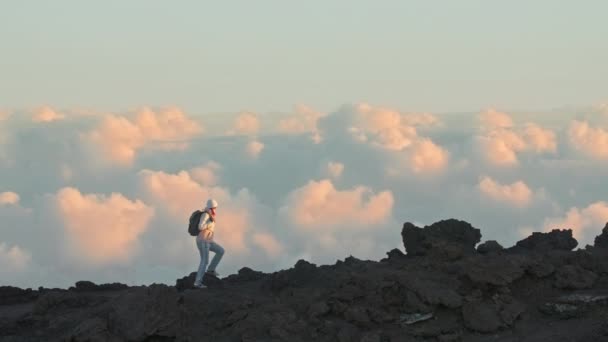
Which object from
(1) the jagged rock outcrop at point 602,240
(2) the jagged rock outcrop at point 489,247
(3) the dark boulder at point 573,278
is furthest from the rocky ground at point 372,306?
(1) the jagged rock outcrop at point 602,240

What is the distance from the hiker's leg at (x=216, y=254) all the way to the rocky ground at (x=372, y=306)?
0.47m

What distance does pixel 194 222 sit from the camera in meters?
28.1

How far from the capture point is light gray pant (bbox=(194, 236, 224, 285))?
28.0 metres

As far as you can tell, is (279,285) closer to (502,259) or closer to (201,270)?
(201,270)

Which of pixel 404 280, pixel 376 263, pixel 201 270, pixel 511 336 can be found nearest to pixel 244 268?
pixel 201 270

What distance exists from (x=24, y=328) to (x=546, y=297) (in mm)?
15126

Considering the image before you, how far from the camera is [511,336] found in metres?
24.7

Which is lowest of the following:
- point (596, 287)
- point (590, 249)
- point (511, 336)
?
point (511, 336)

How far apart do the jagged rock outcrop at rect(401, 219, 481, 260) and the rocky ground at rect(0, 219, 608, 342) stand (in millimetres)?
431

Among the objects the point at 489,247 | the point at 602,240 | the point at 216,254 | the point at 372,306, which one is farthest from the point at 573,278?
the point at 216,254

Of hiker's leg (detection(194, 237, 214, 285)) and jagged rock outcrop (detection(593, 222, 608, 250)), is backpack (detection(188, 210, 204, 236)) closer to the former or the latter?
hiker's leg (detection(194, 237, 214, 285))

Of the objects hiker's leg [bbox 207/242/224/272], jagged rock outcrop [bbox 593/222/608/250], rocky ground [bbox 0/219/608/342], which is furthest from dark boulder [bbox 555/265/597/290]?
hiker's leg [bbox 207/242/224/272]

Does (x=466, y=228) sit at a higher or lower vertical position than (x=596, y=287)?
higher

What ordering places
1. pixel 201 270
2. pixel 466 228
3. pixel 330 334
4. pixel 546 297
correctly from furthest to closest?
pixel 466 228
pixel 201 270
pixel 546 297
pixel 330 334
